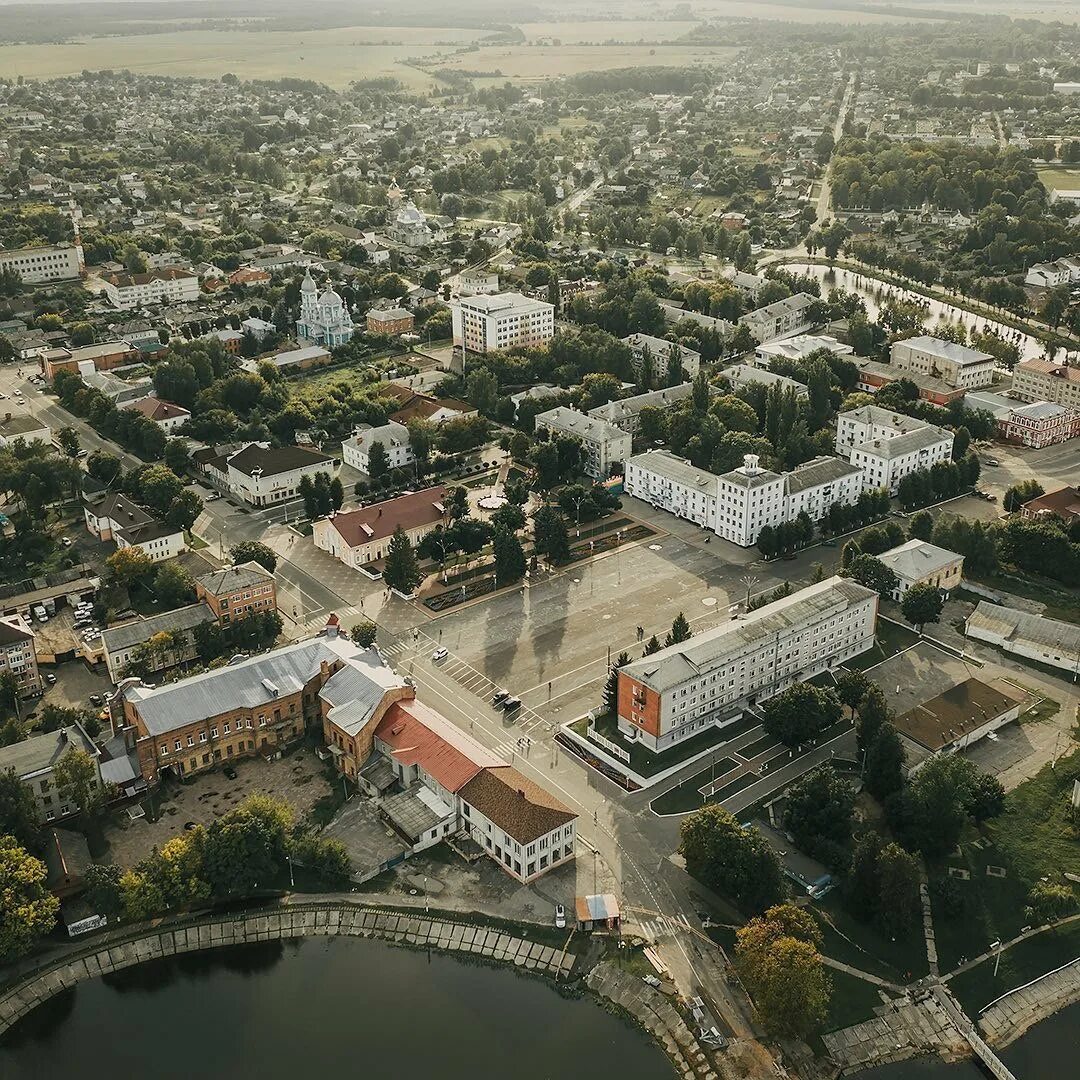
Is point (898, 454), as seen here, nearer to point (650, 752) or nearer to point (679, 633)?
point (679, 633)

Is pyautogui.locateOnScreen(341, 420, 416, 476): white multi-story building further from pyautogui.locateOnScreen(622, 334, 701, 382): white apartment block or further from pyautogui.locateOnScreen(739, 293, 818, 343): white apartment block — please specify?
pyautogui.locateOnScreen(739, 293, 818, 343): white apartment block

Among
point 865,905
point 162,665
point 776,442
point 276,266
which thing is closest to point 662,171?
point 276,266

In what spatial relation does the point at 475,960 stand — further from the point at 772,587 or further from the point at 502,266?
the point at 502,266

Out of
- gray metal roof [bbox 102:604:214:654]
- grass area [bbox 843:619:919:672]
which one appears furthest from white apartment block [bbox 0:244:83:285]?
grass area [bbox 843:619:919:672]

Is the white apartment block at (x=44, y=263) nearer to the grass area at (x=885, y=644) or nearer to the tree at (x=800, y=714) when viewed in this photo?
the grass area at (x=885, y=644)

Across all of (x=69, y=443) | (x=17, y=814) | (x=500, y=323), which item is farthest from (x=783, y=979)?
(x=500, y=323)

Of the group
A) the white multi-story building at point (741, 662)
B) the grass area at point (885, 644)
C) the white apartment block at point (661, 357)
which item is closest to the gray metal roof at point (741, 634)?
the white multi-story building at point (741, 662)
